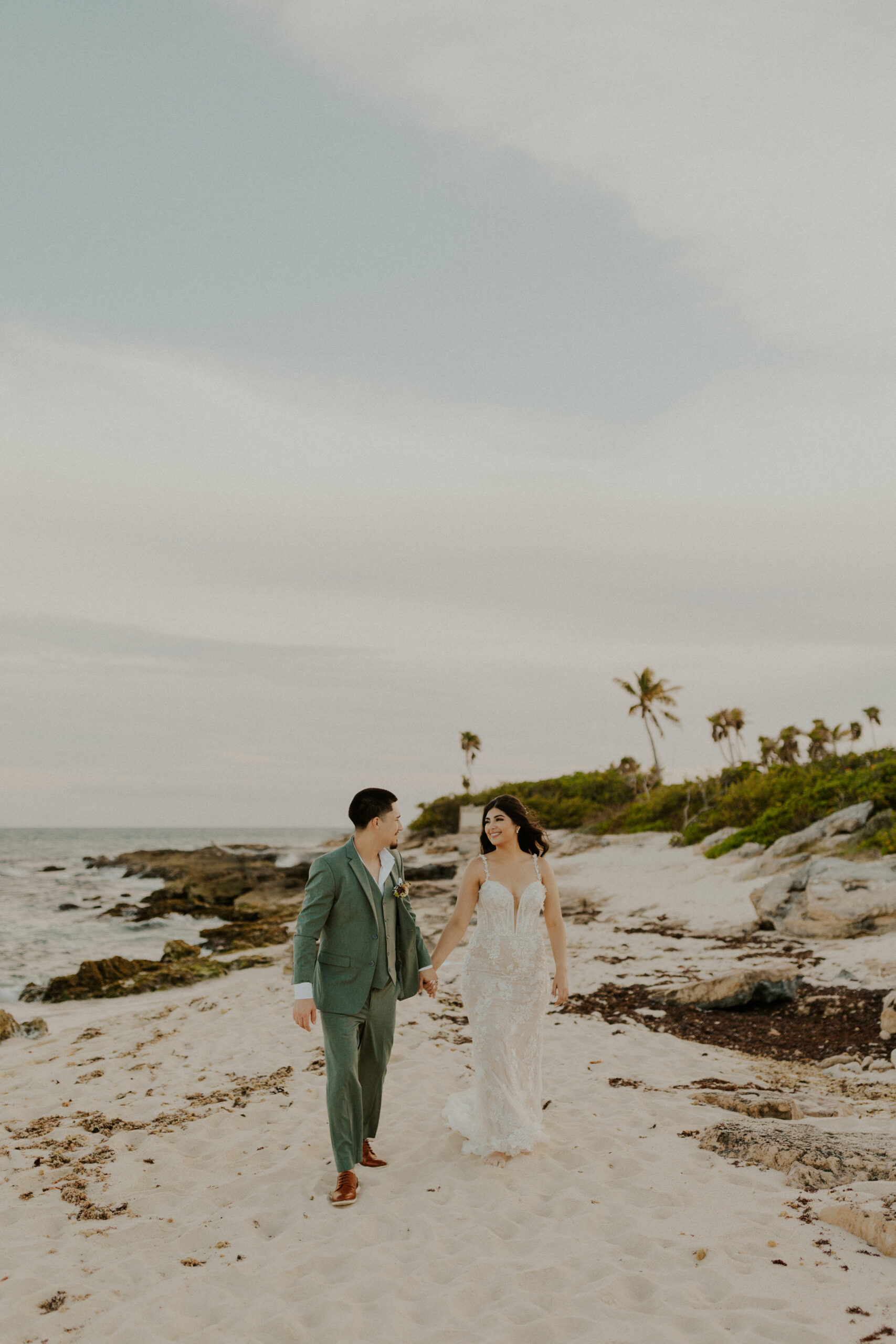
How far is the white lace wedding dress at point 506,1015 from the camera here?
5.51 meters

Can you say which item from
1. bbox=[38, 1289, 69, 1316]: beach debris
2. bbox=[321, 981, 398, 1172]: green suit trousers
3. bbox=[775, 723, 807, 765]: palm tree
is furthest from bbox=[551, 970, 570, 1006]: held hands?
bbox=[775, 723, 807, 765]: palm tree

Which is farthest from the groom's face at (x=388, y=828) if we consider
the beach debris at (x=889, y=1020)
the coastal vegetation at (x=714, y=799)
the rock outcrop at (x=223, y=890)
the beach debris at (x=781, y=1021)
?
the rock outcrop at (x=223, y=890)

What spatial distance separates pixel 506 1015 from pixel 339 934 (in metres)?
1.26

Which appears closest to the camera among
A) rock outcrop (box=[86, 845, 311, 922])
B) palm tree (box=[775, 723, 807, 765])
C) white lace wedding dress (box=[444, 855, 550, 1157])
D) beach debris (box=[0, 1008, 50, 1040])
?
white lace wedding dress (box=[444, 855, 550, 1157])

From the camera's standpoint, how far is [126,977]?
15719mm

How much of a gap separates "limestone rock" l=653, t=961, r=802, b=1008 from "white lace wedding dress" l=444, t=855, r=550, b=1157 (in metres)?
5.94

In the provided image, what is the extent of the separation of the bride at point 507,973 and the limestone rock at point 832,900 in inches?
382

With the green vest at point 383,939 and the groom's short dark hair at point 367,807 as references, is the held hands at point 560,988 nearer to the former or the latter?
the green vest at point 383,939

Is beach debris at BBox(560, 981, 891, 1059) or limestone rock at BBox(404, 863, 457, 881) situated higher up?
beach debris at BBox(560, 981, 891, 1059)

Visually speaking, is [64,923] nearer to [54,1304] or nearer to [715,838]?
[715,838]

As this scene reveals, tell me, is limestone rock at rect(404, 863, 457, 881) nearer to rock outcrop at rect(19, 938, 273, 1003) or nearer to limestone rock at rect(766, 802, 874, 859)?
limestone rock at rect(766, 802, 874, 859)

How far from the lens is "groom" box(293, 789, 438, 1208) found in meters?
5.08

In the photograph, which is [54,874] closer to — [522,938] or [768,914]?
[768,914]

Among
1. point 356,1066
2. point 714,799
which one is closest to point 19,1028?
point 356,1066
